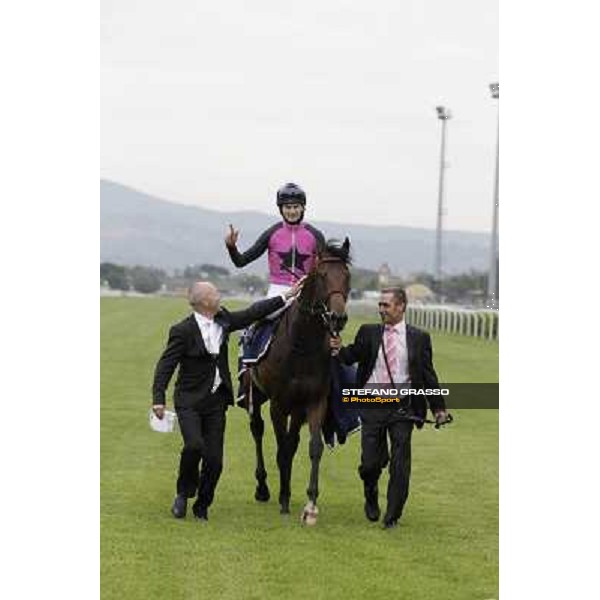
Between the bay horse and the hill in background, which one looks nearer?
the bay horse

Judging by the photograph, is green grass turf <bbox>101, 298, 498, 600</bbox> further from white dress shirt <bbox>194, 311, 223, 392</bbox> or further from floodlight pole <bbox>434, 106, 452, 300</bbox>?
floodlight pole <bbox>434, 106, 452, 300</bbox>

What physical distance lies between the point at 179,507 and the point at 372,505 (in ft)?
4.80

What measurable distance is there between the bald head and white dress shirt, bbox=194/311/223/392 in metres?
0.05

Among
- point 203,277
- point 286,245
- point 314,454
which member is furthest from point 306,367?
point 203,277

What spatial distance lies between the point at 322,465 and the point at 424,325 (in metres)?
2.40

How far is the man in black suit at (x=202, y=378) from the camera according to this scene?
42.3ft

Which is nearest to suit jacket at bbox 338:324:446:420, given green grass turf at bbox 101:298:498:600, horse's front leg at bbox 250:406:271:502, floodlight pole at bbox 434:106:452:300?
green grass turf at bbox 101:298:498:600

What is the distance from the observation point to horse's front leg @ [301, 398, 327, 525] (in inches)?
515

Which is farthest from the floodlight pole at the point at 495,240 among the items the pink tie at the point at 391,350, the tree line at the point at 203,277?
the pink tie at the point at 391,350

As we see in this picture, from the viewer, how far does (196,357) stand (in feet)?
A: 42.5

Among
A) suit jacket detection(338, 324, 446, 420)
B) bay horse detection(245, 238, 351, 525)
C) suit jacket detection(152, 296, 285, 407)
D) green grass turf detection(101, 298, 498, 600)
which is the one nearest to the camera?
green grass turf detection(101, 298, 498, 600)

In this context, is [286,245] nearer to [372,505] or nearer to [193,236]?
[193,236]
